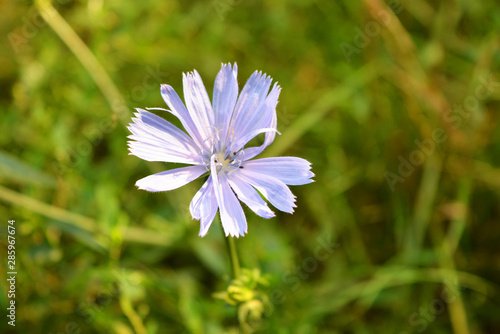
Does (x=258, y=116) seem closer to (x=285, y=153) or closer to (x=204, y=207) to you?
(x=204, y=207)

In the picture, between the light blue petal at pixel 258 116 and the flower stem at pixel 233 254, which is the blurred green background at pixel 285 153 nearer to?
the flower stem at pixel 233 254

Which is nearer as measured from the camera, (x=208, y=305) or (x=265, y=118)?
(x=265, y=118)

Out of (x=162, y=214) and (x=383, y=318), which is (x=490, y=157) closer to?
(x=383, y=318)

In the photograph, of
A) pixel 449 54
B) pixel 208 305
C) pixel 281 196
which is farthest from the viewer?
pixel 449 54

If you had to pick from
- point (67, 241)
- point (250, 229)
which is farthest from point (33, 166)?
point (250, 229)

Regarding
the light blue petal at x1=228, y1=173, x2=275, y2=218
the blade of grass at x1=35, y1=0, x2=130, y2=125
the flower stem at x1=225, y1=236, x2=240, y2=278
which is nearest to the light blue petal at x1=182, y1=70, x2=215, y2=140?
the light blue petal at x1=228, y1=173, x2=275, y2=218

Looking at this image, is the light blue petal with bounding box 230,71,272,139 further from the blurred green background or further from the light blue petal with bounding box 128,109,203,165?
the blurred green background

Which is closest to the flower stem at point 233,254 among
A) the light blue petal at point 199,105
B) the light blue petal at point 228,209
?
the light blue petal at point 228,209
